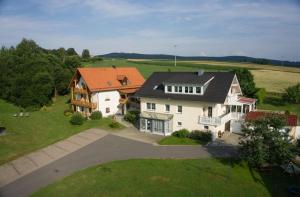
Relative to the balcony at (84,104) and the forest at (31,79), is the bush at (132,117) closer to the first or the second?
the balcony at (84,104)

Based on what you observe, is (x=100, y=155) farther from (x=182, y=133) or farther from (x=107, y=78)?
(x=107, y=78)

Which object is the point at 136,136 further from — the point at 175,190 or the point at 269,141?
the point at 269,141

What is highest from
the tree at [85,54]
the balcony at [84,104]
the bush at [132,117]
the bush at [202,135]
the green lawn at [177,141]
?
the tree at [85,54]

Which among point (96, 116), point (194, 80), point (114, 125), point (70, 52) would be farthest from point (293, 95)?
point (70, 52)

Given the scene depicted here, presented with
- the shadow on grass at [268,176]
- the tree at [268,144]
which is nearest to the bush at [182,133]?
the shadow on grass at [268,176]

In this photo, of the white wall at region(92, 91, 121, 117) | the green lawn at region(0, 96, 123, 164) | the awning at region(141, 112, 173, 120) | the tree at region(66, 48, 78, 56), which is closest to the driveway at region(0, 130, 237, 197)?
the awning at region(141, 112, 173, 120)
